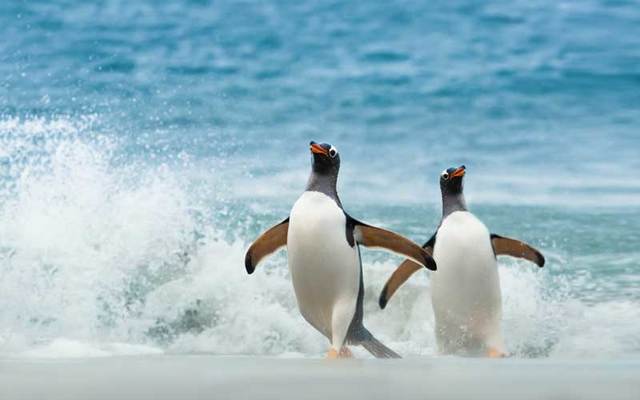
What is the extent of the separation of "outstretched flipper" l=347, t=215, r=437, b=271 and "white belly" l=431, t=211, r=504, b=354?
0.50m

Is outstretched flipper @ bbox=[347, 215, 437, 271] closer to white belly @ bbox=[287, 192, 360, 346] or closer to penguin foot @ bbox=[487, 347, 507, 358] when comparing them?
white belly @ bbox=[287, 192, 360, 346]

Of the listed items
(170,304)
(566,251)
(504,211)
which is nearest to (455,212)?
(170,304)

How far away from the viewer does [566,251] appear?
36.7 feet

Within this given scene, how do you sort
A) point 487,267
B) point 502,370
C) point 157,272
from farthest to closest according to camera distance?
1. point 157,272
2. point 487,267
3. point 502,370

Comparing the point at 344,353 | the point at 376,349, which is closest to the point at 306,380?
the point at 344,353

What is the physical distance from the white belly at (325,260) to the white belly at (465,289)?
671mm

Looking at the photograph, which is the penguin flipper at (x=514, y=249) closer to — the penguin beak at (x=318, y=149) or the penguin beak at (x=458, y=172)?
the penguin beak at (x=458, y=172)

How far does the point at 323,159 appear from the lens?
4.57 metres

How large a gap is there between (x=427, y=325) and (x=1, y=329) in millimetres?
2618

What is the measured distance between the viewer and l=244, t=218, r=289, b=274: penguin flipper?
15.7 ft

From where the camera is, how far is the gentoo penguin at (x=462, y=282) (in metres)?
5.11

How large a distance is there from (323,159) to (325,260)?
1.34 ft

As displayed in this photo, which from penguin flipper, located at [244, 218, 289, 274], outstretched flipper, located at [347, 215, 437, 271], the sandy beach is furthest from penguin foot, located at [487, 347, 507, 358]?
the sandy beach

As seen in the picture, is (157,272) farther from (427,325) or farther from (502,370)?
(502,370)
